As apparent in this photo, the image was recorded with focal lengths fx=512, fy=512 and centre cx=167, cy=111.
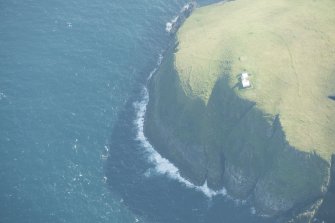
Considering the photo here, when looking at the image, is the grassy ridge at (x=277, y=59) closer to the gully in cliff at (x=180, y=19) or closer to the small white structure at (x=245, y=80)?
the small white structure at (x=245, y=80)

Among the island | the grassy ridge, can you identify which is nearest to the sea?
the island

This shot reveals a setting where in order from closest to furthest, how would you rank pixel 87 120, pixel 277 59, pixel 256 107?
1. pixel 256 107
2. pixel 277 59
3. pixel 87 120

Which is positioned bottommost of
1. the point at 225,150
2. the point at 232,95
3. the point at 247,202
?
the point at 247,202

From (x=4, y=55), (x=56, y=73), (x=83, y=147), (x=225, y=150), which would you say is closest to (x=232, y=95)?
(x=225, y=150)

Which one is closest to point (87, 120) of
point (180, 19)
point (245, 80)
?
point (245, 80)

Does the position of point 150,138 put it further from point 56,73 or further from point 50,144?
point 56,73

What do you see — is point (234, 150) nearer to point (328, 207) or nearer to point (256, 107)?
point (256, 107)

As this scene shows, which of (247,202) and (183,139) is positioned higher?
(183,139)
